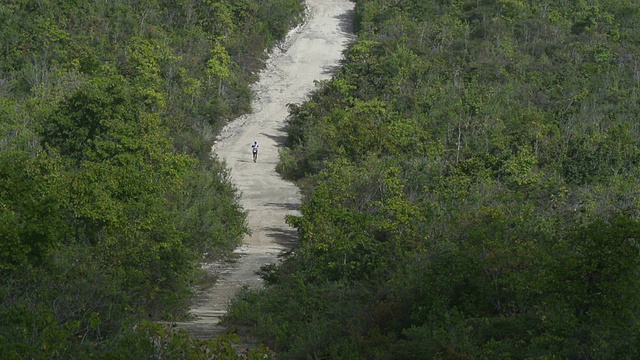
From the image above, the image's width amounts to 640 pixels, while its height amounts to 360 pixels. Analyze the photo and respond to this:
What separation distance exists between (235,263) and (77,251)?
17.9 m

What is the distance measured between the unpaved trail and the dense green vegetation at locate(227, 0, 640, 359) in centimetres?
172

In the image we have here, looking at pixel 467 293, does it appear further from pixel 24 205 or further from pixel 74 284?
pixel 24 205

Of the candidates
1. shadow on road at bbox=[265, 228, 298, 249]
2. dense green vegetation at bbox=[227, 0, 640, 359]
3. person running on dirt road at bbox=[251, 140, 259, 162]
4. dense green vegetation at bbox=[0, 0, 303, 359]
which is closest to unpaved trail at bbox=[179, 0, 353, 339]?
shadow on road at bbox=[265, 228, 298, 249]

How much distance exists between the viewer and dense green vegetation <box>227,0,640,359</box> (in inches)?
675


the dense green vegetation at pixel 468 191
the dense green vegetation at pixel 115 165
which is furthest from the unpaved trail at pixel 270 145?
the dense green vegetation at pixel 468 191

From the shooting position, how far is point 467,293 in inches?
812

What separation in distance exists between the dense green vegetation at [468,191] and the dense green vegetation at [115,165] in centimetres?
367

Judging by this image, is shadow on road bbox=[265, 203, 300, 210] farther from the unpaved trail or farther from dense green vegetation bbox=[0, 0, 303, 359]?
dense green vegetation bbox=[0, 0, 303, 359]

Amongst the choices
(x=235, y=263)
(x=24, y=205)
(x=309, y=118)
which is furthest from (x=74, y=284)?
(x=309, y=118)

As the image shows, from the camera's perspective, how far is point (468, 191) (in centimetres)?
3753

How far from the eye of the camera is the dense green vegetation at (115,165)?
17156 mm

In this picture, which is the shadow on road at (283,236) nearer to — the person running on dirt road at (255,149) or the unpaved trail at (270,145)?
the unpaved trail at (270,145)

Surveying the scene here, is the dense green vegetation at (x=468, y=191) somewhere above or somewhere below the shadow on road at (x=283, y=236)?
above

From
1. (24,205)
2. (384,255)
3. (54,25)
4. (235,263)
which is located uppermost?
(54,25)
